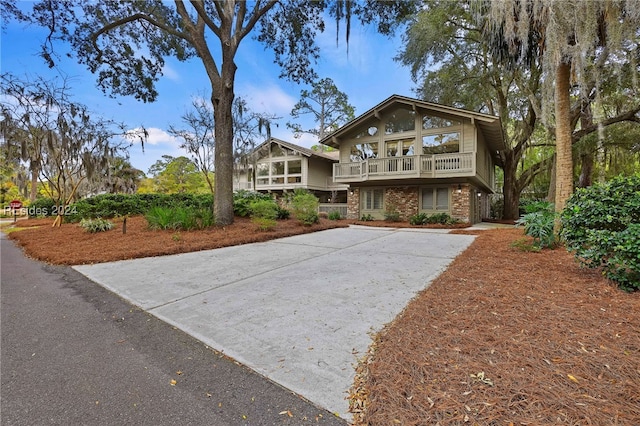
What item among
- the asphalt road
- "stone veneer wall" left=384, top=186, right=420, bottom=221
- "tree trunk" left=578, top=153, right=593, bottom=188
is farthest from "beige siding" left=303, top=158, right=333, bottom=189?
the asphalt road

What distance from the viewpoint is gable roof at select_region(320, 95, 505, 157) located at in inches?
488

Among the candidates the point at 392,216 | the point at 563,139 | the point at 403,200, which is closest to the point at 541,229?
the point at 563,139

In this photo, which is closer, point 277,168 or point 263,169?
point 277,168

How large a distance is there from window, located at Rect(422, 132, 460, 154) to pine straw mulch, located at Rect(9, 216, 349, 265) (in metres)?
8.52

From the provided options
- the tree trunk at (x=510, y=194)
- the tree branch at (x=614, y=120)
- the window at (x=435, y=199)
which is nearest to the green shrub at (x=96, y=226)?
the window at (x=435, y=199)

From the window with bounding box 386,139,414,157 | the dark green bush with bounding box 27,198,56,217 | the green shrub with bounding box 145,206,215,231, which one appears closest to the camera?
the green shrub with bounding box 145,206,215,231

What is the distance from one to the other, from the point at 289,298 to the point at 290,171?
1881 cm

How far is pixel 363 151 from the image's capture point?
53.3 ft

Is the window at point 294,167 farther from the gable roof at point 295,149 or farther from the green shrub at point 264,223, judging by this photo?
the green shrub at point 264,223

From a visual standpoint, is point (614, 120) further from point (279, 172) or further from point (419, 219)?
point (279, 172)

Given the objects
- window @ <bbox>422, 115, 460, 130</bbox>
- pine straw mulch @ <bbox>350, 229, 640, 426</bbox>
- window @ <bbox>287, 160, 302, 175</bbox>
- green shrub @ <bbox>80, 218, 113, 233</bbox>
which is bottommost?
pine straw mulch @ <bbox>350, 229, 640, 426</bbox>

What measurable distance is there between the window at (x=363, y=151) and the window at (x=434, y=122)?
9.13 feet

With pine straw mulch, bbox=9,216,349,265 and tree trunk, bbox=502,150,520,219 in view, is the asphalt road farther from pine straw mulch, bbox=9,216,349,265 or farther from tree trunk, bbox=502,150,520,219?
tree trunk, bbox=502,150,520,219

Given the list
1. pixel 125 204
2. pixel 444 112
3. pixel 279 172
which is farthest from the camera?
pixel 279 172
